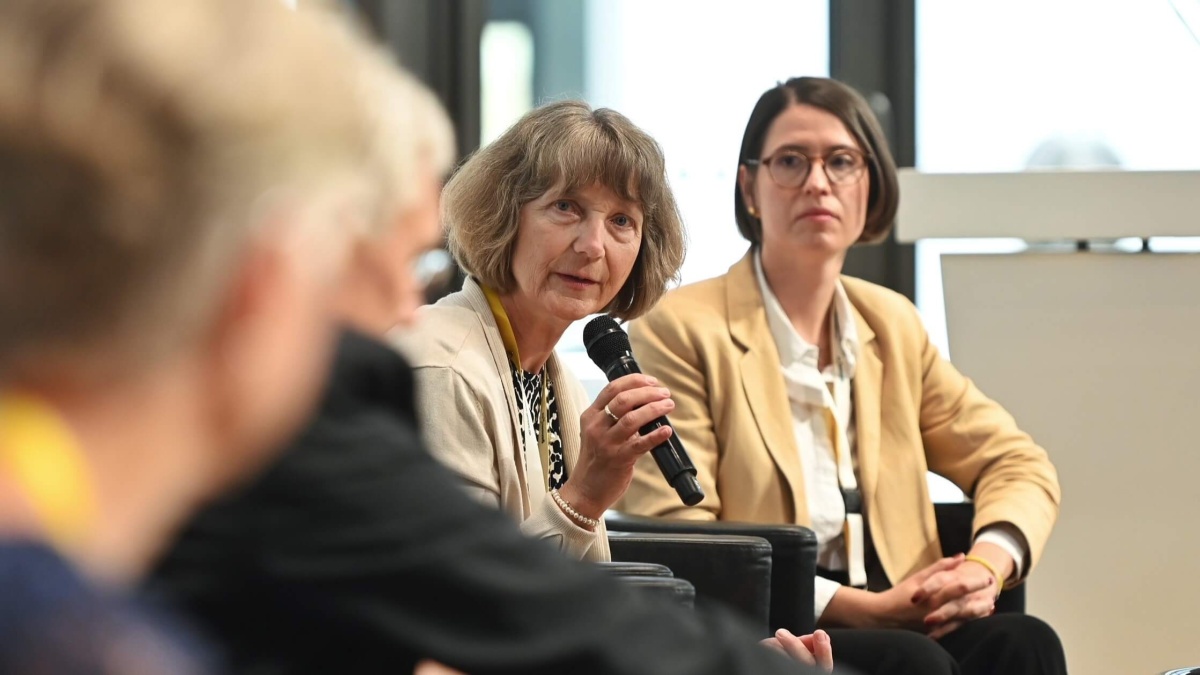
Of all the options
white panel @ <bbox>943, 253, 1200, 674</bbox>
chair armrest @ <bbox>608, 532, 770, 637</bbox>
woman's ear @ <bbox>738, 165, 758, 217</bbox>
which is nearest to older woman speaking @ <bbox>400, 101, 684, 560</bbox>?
chair armrest @ <bbox>608, 532, 770, 637</bbox>

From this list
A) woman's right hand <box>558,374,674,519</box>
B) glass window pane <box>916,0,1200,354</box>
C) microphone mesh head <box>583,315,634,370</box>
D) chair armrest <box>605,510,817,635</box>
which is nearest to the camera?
woman's right hand <box>558,374,674,519</box>

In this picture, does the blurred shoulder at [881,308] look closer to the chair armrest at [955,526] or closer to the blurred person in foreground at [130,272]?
the chair armrest at [955,526]

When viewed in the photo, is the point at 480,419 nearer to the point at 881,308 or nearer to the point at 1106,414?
the point at 881,308

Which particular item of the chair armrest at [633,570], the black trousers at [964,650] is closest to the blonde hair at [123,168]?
the chair armrest at [633,570]

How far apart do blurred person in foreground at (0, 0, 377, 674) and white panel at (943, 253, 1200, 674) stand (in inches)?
124

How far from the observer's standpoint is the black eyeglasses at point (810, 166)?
292 cm

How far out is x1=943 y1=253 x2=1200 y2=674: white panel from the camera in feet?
11.1

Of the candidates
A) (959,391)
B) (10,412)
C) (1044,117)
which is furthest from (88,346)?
(1044,117)

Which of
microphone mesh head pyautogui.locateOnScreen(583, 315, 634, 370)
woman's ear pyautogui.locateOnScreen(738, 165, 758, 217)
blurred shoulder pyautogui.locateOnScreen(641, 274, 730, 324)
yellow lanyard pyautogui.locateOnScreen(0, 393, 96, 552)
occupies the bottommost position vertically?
blurred shoulder pyautogui.locateOnScreen(641, 274, 730, 324)

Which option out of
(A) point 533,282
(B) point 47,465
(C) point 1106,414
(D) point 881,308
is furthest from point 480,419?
(C) point 1106,414

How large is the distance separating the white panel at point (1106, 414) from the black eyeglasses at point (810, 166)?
0.67 meters

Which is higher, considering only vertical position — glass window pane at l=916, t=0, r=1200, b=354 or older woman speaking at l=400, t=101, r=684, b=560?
glass window pane at l=916, t=0, r=1200, b=354

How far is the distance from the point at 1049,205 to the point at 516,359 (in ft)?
6.14

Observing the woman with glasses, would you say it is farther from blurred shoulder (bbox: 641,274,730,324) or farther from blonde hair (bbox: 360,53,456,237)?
blonde hair (bbox: 360,53,456,237)
